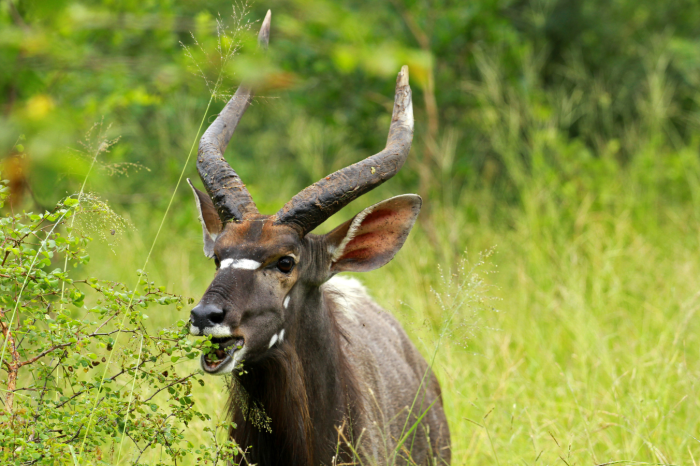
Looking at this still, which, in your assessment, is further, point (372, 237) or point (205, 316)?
point (372, 237)

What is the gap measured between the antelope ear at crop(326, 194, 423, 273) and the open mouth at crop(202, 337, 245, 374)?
3.06 feet

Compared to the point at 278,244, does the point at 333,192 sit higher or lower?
higher

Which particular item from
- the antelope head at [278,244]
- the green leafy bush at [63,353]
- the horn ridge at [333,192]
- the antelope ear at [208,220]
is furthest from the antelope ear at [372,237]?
the green leafy bush at [63,353]

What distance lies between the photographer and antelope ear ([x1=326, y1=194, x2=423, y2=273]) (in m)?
4.09

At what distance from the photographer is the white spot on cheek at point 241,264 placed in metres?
3.57

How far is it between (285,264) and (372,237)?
25.9 inches

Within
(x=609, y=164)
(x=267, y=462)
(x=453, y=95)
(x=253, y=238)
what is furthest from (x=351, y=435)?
(x=453, y=95)

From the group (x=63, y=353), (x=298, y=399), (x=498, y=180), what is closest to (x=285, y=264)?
(x=298, y=399)

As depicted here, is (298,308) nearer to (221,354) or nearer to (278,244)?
(278,244)

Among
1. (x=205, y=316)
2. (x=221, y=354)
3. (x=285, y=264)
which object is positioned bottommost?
(x=221, y=354)

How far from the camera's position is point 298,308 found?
3.89 metres

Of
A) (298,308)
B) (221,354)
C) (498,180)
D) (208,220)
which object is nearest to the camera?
(221,354)

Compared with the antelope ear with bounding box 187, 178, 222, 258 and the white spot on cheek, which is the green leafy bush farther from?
the antelope ear with bounding box 187, 178, 222, 258

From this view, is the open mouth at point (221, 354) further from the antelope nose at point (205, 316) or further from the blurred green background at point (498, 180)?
the blurred green background at point (498, 180)
